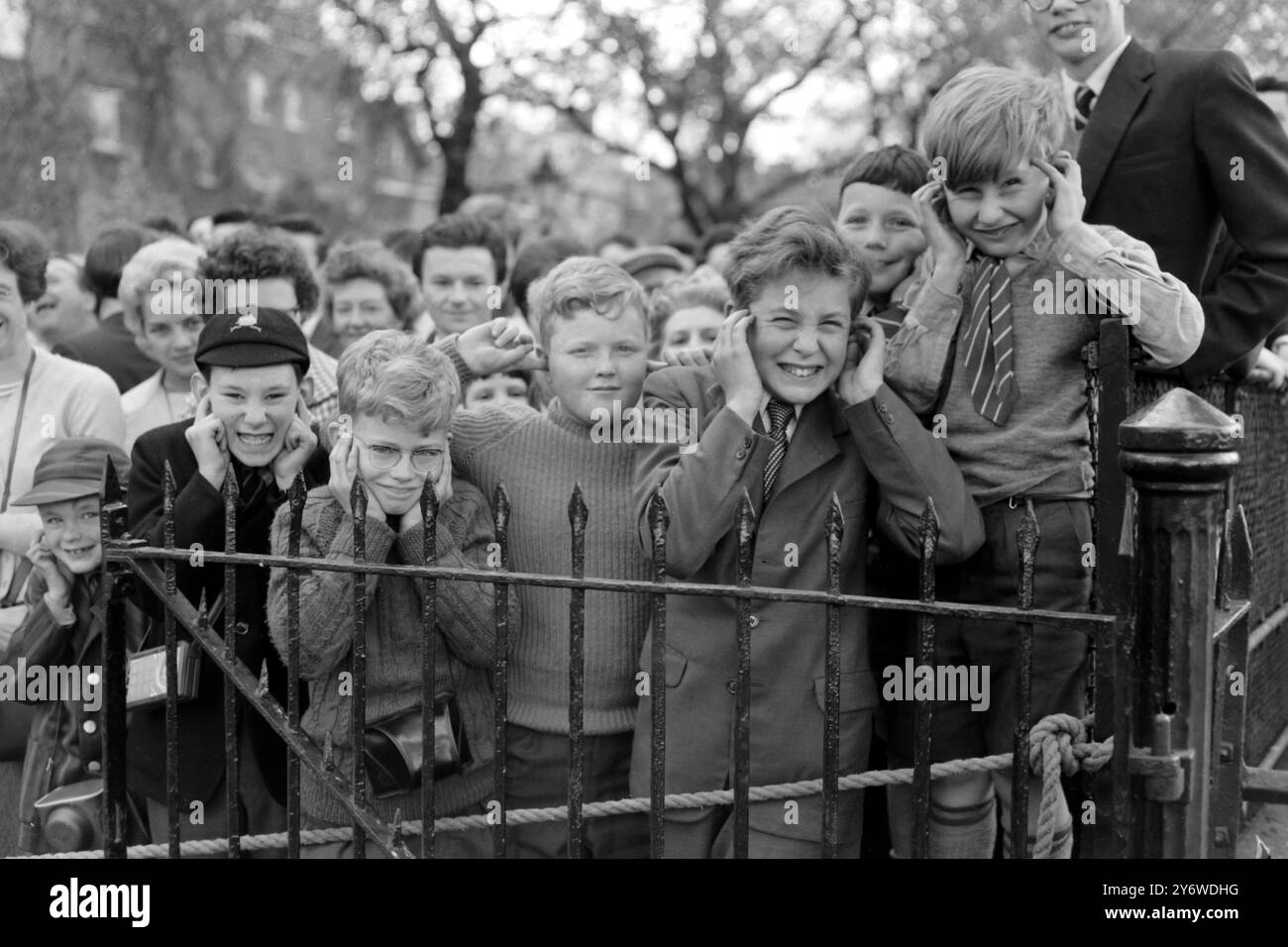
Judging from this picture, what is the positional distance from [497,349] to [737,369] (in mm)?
753

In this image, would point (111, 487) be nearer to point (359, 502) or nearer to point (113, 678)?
point (113, 678)

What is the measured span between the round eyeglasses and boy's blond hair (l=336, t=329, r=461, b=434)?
0.06 m

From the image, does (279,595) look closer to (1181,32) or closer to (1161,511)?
(1161,511)

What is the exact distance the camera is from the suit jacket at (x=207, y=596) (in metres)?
3.16

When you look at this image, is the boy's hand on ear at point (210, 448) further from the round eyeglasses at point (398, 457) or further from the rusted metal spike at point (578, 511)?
the rusted metal spike at point (578, 511)

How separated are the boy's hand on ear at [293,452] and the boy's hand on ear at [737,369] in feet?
3.60

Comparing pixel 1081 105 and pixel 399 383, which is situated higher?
pixel 1081 105

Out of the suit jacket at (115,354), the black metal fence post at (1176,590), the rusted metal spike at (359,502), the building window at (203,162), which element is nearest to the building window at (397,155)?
the building window at (203,162)

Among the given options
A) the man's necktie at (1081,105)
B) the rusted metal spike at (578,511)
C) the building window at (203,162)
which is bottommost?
the rusted metal spike at (578,511)

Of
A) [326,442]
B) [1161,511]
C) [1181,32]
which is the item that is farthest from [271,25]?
[1161,511]

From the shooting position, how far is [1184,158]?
3.31m

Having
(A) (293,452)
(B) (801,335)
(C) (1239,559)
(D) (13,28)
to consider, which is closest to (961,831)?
(C) (1239,559)
